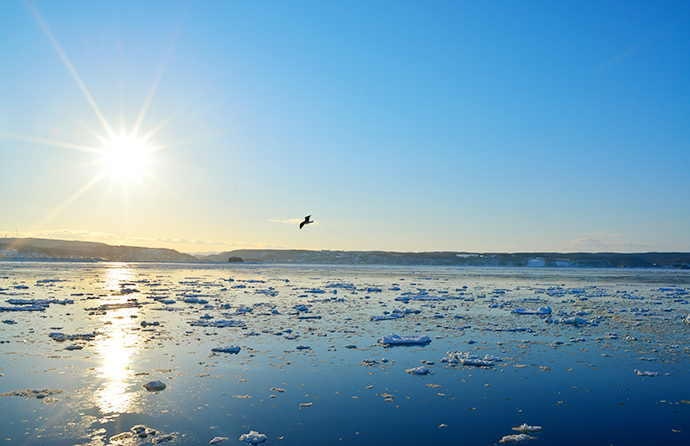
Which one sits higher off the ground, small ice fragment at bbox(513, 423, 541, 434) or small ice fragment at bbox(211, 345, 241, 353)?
small ice fragment at bbox(211, 345, 241, 353)

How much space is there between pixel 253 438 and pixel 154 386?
3.17 metres

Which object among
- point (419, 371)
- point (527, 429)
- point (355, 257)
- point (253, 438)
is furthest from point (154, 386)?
point (355, 257)

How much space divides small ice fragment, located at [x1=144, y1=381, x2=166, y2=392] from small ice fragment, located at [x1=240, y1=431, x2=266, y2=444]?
291 cm

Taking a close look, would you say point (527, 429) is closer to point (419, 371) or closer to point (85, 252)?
point (419, 371)

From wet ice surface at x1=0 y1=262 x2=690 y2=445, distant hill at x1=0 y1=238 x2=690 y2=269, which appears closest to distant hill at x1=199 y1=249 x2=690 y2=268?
distant hill at x1=0 y1=238 x2=690 y2=269

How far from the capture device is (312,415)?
280 inches

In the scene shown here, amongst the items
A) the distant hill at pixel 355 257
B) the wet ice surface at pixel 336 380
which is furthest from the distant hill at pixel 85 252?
the wet ice surface at pixel 336 380

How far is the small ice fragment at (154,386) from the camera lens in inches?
320

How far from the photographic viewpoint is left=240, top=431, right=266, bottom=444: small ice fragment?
19.9 ft

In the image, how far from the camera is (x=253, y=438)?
6.08 m

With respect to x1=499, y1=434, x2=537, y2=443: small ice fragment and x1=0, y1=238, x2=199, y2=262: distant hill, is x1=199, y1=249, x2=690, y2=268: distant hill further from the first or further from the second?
x1=499, y1=434, x2=537, y2=443: small ice fragment

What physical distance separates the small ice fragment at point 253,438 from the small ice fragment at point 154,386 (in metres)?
2.91

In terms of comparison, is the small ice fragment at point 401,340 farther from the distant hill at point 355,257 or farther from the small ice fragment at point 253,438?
the distant hill at point 355,257

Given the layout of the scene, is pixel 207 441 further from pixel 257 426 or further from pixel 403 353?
pixel 403 353
